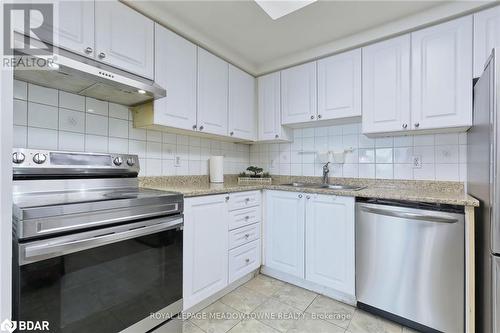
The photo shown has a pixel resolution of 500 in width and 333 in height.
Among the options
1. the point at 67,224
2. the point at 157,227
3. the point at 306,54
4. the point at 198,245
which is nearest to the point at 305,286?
the point at 198,245

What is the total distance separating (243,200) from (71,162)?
4.11 ft

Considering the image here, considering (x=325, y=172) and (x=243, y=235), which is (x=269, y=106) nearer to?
(x=325, y=172)

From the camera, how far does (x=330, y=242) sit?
186cm

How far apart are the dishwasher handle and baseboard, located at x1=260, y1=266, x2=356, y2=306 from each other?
0.71 meters

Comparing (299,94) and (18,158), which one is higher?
(299,94)

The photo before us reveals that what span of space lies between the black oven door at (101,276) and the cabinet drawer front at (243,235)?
0.55 metres

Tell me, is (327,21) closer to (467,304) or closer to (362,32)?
(362,32)

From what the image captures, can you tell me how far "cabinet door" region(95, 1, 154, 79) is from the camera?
1.43m

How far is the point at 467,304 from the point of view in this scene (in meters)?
1.33

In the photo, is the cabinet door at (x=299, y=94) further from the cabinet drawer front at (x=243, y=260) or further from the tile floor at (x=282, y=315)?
the tile floor at (x=282, y=315)

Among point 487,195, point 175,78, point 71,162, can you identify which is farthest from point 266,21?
point 487,195

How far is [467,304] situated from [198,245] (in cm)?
166

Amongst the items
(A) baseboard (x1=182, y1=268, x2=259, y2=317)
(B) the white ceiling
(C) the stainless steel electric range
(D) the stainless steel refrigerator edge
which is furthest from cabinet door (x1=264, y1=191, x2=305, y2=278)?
(B) the white ceiling

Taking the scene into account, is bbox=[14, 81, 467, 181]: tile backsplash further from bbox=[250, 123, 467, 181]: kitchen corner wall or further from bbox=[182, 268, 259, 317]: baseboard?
bbox=[182, 268, 259, 317]: baseboard
